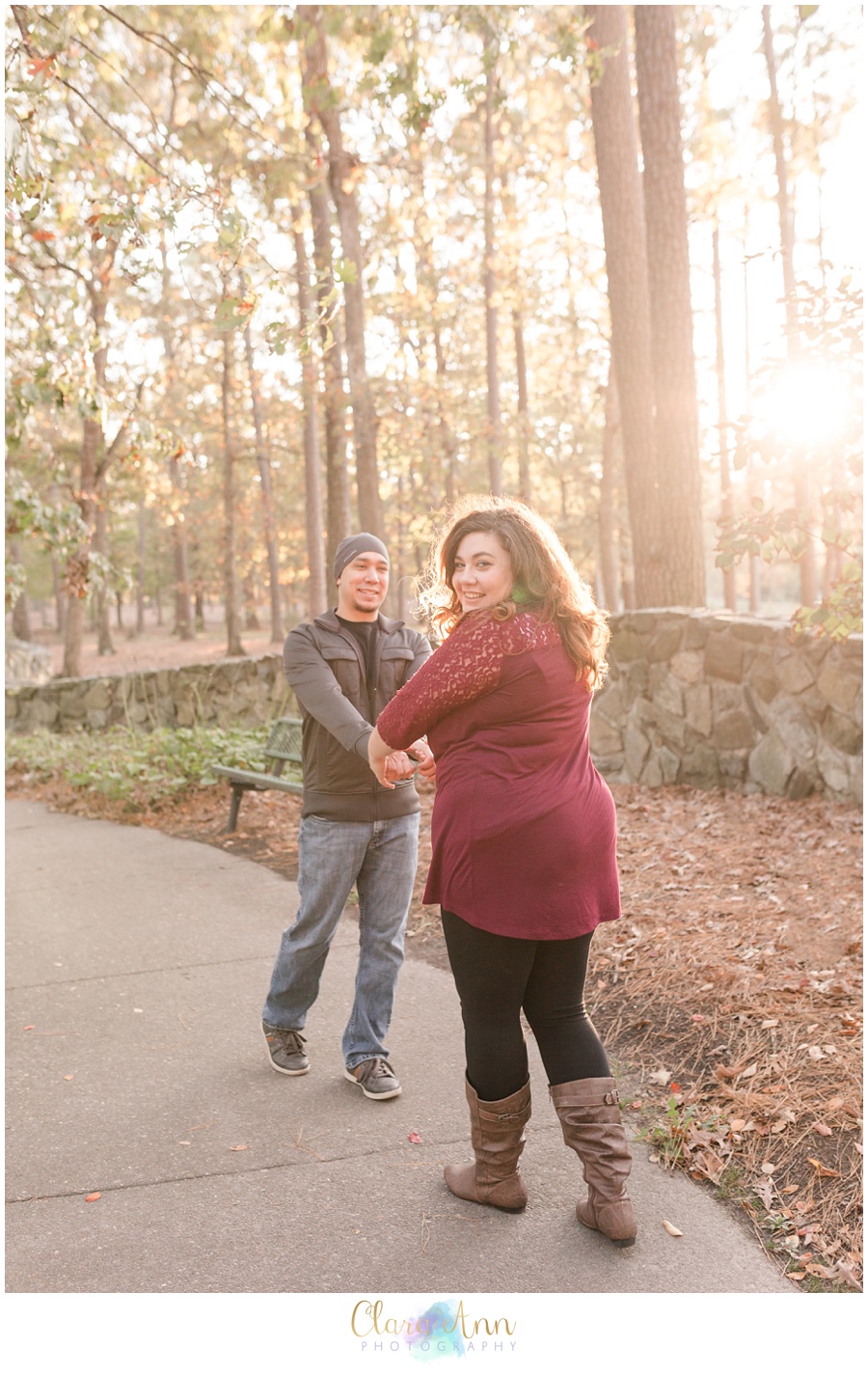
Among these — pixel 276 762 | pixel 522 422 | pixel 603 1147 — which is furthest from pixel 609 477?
pixel 603 1147

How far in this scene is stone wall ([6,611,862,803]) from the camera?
24.7 feet

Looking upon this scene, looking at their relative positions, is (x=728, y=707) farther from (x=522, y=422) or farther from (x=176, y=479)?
(x=176, y=479)

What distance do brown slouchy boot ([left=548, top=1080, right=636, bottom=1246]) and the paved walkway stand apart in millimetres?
84

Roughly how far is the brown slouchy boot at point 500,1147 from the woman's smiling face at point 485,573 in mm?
1383

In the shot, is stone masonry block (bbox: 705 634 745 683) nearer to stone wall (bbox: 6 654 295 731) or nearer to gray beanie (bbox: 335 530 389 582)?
gray beanie (bbox: 335 530 389 582)

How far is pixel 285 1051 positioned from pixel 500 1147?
1329 millimetres

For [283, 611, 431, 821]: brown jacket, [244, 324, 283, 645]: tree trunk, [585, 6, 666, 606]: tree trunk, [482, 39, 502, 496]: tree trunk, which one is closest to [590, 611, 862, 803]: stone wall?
[585, 6, 666, 606]: tree trunk

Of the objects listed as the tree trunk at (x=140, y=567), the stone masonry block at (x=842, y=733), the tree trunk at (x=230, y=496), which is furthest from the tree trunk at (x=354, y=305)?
the tree trunk at (x=140, y=567)

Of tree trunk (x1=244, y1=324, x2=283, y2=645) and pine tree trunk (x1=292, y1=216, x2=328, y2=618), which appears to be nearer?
pine tree trunk (x1=292, y1=216, x2=328, y2=618)

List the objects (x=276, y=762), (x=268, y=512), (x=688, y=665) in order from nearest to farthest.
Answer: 1. (x=688, y=665)
2. (x=276, y=762)
3. (x=268, y=512)

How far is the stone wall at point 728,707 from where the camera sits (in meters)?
7.54

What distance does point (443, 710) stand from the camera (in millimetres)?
2785

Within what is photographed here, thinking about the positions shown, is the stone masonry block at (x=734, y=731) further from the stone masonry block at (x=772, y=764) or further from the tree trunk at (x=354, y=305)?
the tree trunk at (x=354, y=305)

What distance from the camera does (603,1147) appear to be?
9.39 feet
